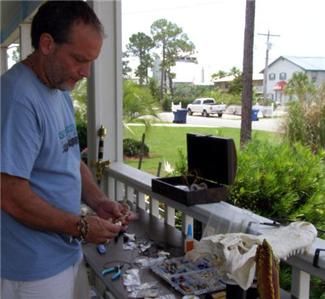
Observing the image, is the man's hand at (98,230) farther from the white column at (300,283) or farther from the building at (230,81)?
the building at (230,81)

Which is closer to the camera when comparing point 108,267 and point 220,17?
point 108,267

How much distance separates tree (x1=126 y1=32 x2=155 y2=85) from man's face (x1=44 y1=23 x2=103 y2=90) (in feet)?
4.66

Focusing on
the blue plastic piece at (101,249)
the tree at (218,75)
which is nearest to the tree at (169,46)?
the tree at (218,75)

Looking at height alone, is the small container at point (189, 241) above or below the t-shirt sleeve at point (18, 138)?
below

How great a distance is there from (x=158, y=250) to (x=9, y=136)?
75 cm

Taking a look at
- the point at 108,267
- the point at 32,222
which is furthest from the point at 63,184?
the point at 108,267

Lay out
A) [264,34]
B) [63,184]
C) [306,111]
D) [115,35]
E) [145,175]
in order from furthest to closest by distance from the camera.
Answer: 1. [115,35]
2. [145,175]
3. [306,111]
4. [264,34]
5. [63,184]

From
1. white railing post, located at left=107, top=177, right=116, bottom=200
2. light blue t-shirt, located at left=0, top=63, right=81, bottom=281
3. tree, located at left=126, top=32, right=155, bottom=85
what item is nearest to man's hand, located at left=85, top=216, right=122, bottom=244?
light blue t-shirt, located at left=0, top=63, right=81, bottom=281

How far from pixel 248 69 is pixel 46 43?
118 cm

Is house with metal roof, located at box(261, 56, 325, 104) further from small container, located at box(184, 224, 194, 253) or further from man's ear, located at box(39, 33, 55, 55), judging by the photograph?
man's ear, located at box(39, 33, 55, 55)

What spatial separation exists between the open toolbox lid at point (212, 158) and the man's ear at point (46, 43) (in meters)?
0.70

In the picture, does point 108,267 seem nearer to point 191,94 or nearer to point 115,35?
point 191,94

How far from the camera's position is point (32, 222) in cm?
108

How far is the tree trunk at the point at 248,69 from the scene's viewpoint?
191 cm
